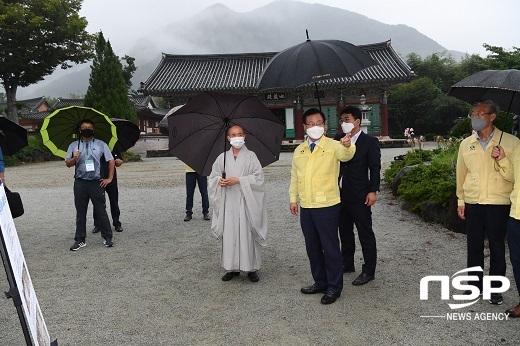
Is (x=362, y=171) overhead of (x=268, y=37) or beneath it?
beneath

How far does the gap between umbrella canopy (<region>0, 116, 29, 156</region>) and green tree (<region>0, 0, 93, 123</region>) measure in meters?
26.9

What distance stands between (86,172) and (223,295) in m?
2.91

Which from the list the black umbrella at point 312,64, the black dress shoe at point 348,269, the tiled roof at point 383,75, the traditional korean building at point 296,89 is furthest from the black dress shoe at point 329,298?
the traditional korean building at point 296,89

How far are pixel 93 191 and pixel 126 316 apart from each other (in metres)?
2.71

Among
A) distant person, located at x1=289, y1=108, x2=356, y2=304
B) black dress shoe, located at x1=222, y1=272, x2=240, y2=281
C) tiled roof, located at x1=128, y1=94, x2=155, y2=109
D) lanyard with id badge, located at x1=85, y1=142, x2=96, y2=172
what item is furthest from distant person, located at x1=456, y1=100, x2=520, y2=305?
tiled roof, located at x1=128, y1=94, x2=155, y2=109

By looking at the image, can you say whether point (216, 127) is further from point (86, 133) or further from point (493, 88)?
point (493, 88)

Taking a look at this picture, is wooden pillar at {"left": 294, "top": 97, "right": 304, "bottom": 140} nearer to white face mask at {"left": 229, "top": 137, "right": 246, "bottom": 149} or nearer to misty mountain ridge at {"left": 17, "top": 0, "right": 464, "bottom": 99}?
white face mask at {"left": 229, "top": 137, "right": 246, "bottom": 149}

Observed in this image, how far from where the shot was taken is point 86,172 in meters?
5.63

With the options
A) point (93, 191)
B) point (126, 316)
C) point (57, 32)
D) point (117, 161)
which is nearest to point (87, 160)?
point (93, 191)

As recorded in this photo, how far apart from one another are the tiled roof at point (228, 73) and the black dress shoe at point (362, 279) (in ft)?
76.1

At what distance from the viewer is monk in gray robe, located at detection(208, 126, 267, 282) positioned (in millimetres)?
4309

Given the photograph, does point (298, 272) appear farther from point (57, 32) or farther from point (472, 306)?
point (57, 32)

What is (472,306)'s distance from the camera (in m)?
3.53

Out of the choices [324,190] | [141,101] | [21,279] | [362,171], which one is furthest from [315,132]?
[141,101]
